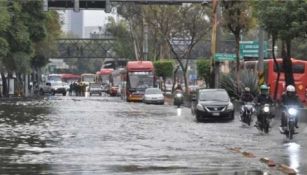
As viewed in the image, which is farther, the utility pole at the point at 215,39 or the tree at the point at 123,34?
the tree at the point at 123,34

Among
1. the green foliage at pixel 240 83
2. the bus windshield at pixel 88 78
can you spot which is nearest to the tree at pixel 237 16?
the green foliage at pixel 240 83

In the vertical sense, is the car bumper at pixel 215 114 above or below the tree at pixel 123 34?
below

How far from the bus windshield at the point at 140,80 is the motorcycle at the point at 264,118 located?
39932 millimetres

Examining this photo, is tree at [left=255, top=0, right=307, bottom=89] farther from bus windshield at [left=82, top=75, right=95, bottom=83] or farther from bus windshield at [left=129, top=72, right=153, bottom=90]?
bus windshield at [left=82, top=75, right=95, bottom=83]

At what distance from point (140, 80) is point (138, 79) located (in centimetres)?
21

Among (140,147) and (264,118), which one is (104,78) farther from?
(140,147)

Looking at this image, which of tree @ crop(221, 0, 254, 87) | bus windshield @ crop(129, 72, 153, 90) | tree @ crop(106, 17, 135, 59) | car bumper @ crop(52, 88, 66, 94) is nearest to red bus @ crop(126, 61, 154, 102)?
bus windshield @ crop(129, 72, 153, 90)

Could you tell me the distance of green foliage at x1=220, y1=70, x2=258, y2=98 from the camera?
43.9m

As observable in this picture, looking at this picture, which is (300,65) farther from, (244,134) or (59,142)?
(59,142)

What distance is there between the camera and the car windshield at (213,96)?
3625 cm

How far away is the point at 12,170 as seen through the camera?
52.6 ft

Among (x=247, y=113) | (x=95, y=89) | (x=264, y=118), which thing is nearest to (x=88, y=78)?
(x=95, y=89)

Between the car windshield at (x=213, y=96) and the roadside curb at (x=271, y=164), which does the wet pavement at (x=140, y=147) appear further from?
the car windshield at (x=213, y=96)

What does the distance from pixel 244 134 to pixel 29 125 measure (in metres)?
9.68
